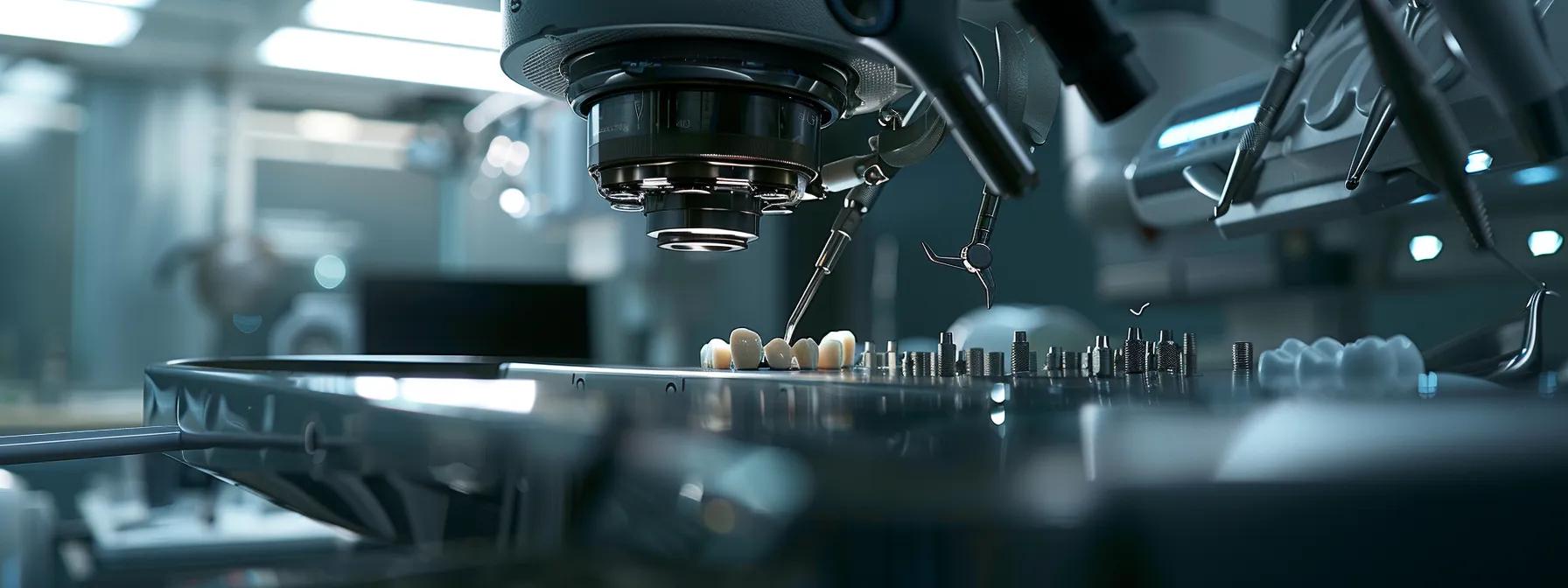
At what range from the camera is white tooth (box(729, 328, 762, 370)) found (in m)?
0.69

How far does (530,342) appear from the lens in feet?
8.41

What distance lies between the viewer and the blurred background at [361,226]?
2.54m

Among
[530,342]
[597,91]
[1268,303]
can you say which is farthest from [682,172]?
[530,342]

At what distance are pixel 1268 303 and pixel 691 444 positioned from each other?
5.30 feet

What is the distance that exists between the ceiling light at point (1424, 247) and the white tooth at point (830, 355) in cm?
61

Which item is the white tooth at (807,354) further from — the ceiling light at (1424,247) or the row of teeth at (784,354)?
the ceiling light at (1424,247)

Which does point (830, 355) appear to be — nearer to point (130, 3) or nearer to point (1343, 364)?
point (1343, 364)

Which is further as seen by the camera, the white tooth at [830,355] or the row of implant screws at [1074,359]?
the white tooth at [830,355]

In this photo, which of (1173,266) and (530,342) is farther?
(530,342)

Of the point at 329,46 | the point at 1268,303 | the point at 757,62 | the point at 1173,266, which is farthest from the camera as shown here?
the point at 329,46

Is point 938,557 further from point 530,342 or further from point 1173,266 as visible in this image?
point 530,342

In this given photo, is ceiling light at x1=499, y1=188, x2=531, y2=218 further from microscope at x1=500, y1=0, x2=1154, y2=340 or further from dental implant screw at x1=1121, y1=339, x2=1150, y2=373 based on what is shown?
dental implant screw at x1=1121, y1=339, x2=1150, y2=373

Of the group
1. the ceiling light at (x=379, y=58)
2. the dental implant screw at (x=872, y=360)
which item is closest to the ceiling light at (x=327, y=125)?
the ceiling light at (x=379, y=58)

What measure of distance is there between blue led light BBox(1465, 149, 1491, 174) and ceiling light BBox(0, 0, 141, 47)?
12.5ft
